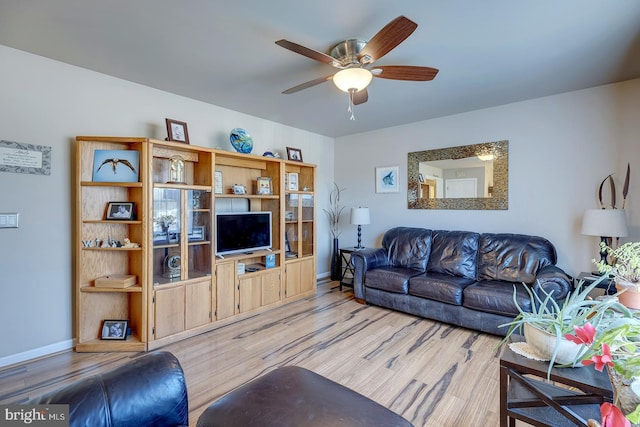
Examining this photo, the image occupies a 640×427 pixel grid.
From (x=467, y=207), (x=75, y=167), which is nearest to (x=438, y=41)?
(x=467, y=207)

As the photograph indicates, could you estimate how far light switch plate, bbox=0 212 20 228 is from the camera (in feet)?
7.70

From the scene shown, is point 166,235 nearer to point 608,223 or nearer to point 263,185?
point 263,185

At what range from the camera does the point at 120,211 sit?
278 cm

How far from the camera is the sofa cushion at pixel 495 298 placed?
2801 millimetres

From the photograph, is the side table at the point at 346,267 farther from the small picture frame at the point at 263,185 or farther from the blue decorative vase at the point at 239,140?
the blue decorative vase at the point at 239,140

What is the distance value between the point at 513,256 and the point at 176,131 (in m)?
3.92

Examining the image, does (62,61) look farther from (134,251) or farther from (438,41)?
(438,41)

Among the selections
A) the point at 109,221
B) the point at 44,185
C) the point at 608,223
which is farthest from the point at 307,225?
the point at 608,223

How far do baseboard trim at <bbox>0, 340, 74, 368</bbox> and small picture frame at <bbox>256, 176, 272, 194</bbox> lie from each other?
2.39 m

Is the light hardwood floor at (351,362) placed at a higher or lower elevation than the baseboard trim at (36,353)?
lower

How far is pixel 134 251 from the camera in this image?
2861 mm

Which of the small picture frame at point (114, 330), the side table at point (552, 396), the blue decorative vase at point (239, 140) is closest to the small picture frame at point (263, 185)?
the blue decorative vase at point (239, 140)

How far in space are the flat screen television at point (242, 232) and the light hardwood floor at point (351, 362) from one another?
2.82ft

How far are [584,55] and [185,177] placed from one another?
389cm
